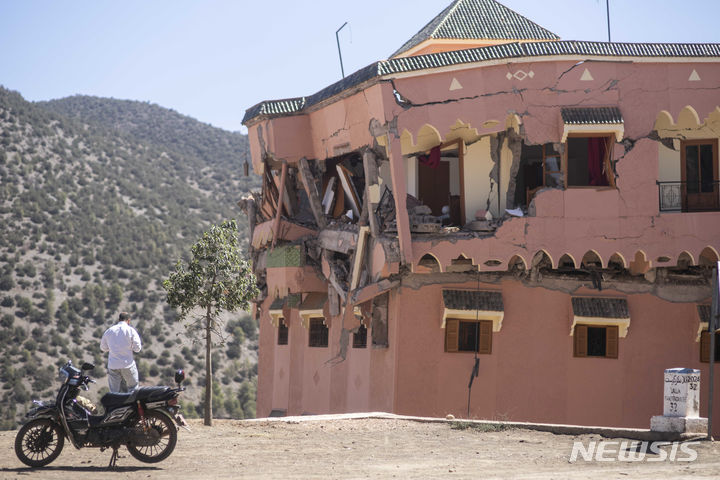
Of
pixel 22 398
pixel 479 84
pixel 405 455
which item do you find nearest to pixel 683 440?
pixel 405 455

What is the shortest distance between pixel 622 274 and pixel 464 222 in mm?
3484

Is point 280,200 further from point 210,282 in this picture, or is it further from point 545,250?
point 545,250

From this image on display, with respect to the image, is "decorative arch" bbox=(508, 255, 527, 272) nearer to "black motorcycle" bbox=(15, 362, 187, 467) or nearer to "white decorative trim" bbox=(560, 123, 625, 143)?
"white decorative trim" bbox=(560, 123, 625, 143)

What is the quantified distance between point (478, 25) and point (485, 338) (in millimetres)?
8941

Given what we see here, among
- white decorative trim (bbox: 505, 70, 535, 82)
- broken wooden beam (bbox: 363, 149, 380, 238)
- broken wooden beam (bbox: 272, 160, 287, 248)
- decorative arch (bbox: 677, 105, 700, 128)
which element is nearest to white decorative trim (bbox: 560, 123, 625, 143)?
white decorative trim (bbox: 505, 70, 535, 82)

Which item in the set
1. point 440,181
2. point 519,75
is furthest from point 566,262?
point 519,75

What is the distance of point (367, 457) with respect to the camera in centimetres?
1252

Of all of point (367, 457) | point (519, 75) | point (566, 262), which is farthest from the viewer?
point (566, 262)

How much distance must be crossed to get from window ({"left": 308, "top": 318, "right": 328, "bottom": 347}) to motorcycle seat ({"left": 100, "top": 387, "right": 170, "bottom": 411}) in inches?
491

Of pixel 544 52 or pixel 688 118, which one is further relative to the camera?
pixel 688 118

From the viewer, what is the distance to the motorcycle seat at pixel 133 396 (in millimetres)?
11703

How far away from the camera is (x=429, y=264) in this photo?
2020 centimetres

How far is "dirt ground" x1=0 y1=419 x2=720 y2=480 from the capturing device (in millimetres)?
11055

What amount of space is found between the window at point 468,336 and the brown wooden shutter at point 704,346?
173 inches
